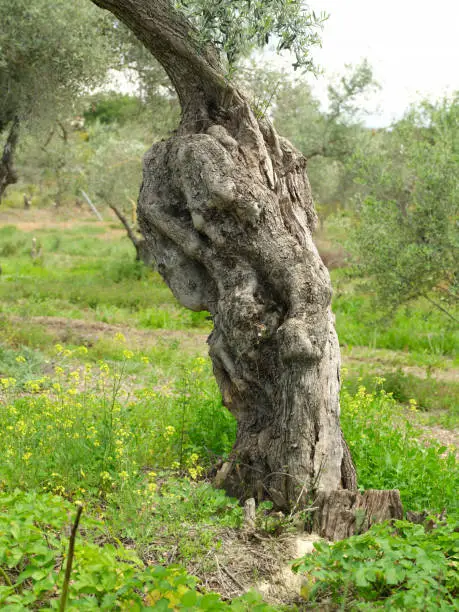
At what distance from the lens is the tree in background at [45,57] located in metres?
12.2

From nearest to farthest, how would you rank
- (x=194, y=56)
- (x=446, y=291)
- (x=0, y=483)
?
(x=0, y=483)
(x=194, y=56)
(x=446, y=291)

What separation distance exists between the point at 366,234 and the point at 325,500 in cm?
706

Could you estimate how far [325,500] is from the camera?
15.5ft

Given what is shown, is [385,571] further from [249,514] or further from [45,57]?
[45,57]

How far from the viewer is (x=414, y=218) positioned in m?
10.7

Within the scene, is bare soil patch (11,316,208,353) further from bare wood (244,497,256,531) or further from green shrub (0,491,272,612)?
green shrub (0,491,272,612)

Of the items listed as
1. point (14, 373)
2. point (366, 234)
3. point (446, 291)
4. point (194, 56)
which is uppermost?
point (194, 56)

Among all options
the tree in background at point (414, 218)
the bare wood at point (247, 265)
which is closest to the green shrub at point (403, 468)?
the bare wood at point (247, 265)

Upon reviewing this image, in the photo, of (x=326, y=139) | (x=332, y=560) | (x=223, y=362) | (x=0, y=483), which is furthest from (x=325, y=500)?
(x=326, y=139)

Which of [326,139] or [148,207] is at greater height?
[326,139]

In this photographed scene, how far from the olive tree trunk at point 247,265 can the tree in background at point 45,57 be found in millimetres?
7663

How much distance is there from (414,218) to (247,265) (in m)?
5.99

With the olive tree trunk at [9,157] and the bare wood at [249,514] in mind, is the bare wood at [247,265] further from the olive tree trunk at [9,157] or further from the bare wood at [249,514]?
the olive tree trunk at [9,157]

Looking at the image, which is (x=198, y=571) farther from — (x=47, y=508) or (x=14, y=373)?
(x=14, y=373)
